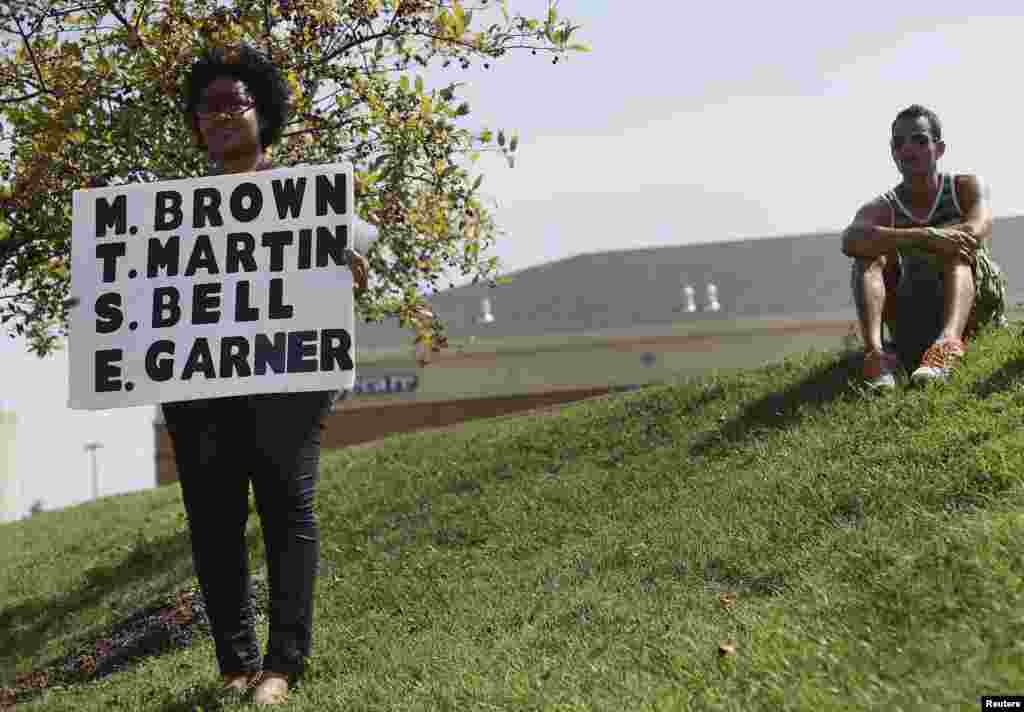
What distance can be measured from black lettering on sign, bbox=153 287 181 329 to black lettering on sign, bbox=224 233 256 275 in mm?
243

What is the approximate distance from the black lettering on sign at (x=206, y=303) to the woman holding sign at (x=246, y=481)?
0.36 m

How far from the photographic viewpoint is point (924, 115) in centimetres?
706

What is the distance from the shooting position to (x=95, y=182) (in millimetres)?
7676

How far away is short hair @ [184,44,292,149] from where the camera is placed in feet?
16.0

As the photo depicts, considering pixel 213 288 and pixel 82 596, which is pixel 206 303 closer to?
pixel 213 288

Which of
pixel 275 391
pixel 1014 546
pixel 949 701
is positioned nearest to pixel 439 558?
pixel 275 391

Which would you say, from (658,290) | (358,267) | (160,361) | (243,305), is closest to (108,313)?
(160,361)

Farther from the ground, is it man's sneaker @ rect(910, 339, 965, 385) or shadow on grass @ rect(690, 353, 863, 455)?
man's sneaker @ rect(910, 339, 965, 385)

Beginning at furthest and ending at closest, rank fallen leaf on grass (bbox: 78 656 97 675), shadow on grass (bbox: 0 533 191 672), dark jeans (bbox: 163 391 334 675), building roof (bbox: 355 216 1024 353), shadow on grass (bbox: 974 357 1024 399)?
building roof (bbox: 355 216 1024 353) → shadow on grass (bbox: 0 533 191 672) → fallen leaf on grass (bbox: 78 656 97 675) → shadow on grass (bbox: 974 357 1024 399) → dark jeans (bbox: 163 391 334 675)

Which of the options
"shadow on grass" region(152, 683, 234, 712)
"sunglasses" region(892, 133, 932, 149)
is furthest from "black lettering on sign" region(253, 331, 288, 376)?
Answer: "sunglasses" region(892, 133, 932, 149)

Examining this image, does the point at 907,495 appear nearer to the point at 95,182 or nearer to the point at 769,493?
the point at 769,493

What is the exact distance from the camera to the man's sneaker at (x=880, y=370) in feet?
22.0

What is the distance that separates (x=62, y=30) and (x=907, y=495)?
6.45 metres

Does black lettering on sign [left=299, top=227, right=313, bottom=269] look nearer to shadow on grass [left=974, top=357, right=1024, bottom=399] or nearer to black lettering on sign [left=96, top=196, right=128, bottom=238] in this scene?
black lettering on sign [left=96, top=196, right=128, bottom=238]
